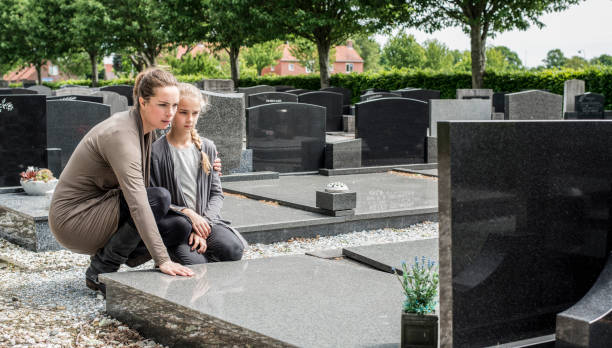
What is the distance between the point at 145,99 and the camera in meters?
4.10

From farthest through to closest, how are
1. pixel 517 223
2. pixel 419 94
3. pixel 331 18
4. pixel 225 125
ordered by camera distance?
1. pixel 331 18
2. pixel 419 94
3. pixel 225 125
4. pixel 517 223

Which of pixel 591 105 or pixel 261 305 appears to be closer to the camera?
pixel 261 305

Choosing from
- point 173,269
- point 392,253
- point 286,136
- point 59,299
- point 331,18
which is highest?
point 331,18

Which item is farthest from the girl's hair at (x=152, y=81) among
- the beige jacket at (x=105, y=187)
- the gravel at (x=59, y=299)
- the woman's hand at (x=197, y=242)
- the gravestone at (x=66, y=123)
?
the gravestone at (x=66, y=123)

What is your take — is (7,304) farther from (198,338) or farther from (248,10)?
(248,10)

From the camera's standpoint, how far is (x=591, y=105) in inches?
619

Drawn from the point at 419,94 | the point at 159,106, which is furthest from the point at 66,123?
the point at 419,94

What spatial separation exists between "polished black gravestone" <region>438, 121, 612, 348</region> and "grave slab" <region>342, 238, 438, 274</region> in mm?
1608

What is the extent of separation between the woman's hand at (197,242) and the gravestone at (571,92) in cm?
1488

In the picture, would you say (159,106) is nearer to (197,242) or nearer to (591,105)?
(197,242)

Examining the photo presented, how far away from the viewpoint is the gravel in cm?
387

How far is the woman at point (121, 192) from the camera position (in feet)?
13.1

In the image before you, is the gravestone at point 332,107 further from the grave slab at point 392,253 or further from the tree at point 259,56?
the tree at point 259,56

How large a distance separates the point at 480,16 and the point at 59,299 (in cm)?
2067
